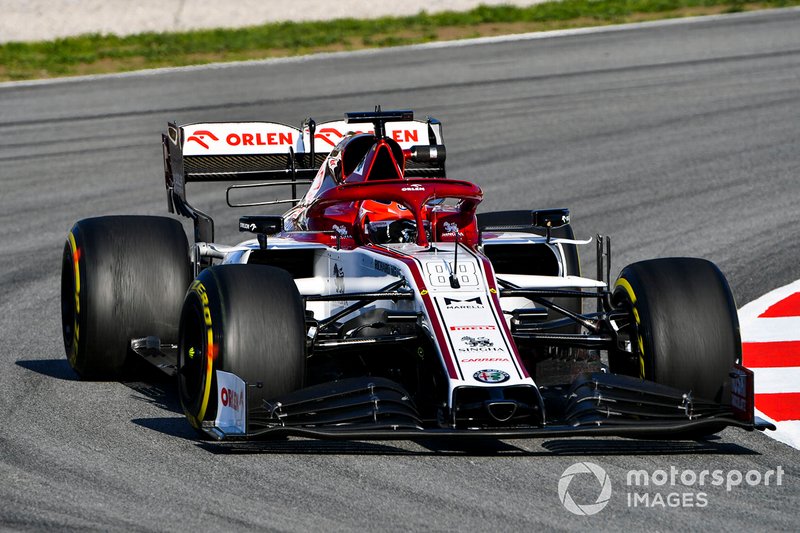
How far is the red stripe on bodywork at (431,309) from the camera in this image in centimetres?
682

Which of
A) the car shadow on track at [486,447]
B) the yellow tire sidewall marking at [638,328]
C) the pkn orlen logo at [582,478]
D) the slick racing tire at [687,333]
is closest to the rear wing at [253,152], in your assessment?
the yellow tire sidewall marking at [638,328]

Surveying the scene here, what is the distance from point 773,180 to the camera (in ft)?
51.3

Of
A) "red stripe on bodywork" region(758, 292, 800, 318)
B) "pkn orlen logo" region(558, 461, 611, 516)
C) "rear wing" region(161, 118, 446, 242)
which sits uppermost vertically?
"rear wing" region(161, 118, 446, 242)

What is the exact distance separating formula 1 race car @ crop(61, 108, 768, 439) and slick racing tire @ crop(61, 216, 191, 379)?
1 cm

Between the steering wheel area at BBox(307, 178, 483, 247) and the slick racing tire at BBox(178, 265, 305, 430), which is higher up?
the steering wheel area at BBox(307, 178, 483, 247)

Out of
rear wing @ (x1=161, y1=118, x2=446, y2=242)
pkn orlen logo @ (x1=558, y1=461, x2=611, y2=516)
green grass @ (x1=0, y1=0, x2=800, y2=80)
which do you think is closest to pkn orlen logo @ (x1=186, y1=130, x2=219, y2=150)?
rear wing @ (x1=161, y1=118, x2=446, y2=242)

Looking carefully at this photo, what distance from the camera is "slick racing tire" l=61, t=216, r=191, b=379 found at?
849 centimetres

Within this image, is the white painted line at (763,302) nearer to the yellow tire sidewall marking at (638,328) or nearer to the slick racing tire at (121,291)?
the yellow tire sidewall marking at (638,328)

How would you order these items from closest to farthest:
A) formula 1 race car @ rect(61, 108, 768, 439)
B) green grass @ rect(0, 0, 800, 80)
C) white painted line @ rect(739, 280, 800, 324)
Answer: formula 1 race car @ rect(61, 108, 768, 439)
white painted line @ rect(739, 280, 800, 324)
green grass @ rect(0, 0, 800, 80)

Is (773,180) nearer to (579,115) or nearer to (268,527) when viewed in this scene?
(579,115)

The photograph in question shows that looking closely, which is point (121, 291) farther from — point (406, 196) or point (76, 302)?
point (406, 196)

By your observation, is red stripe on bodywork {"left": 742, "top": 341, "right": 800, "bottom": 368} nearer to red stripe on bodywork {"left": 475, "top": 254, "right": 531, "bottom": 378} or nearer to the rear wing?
red stripe on bodywork {"left": 475, "top": 254, "right": 531, "bottom": 378}

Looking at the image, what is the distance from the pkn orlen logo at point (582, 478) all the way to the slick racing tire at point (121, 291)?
293 centimetres

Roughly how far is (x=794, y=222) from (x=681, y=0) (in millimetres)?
15538
